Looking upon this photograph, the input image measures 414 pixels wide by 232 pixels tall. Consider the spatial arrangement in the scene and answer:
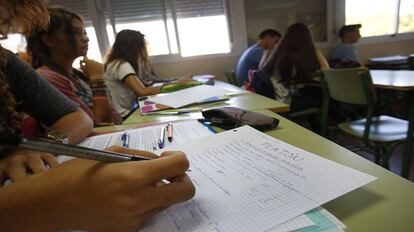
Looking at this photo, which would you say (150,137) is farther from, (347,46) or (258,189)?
(347,46)

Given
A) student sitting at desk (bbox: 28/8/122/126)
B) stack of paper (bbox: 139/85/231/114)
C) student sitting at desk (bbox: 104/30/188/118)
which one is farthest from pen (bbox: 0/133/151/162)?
student sitting at desk (bbox: 104/30/188/118)

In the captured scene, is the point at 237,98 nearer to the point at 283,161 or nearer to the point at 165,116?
the point at 165,116

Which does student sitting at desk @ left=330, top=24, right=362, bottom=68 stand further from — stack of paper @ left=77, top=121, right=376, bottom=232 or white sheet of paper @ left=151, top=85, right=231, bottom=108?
stack of paper @ left=77, top=121, right=376, bottom=232

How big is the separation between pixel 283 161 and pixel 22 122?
78 cm

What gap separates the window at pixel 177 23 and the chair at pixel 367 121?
7.30 feet

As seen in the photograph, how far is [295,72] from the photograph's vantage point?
7.30 ft

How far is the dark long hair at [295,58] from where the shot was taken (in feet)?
7.30

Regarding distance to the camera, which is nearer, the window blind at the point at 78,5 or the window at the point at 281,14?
the window blind at the point at 78,5

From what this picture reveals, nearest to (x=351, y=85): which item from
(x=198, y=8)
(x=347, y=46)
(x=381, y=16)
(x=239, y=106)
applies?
(x=239, y=106)

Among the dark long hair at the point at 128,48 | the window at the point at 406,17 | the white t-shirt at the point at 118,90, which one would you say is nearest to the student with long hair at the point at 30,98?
the white t-shirt at the point at 118,90

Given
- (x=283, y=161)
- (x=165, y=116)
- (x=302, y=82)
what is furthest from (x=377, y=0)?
(x=283, y=161)

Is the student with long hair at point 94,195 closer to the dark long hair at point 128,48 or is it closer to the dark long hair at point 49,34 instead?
the dark long hair at point 49,34

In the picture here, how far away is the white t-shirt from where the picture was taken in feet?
6.48

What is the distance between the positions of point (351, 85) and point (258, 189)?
1.52 m
